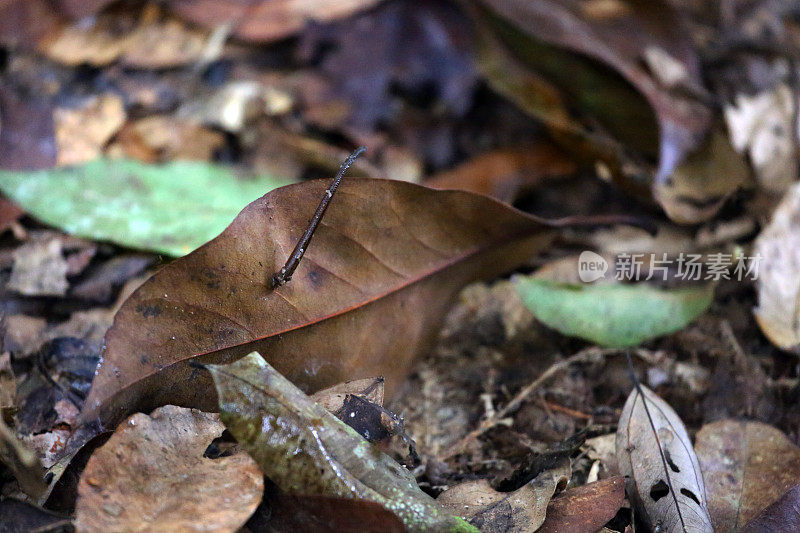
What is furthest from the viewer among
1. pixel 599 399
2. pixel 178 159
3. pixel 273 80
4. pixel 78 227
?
pixel 273 80

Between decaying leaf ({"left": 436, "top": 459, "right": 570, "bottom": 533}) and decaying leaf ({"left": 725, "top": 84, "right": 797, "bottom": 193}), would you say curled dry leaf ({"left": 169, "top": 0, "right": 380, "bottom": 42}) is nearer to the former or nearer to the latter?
decaying leaf ({"left": 725, "top": 84, "right": 797, "bottom": 193})

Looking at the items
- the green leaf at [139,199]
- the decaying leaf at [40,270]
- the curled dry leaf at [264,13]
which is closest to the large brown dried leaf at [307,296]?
the green leaf at [139,199]

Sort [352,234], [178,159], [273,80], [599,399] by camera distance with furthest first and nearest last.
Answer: [273,80], [178,159], [599,399], [352,234]

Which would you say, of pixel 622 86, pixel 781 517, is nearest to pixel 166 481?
pixel 781 517

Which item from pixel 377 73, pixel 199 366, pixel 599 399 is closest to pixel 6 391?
pixel 199 366

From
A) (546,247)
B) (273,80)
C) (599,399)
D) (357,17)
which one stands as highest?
(357,17)

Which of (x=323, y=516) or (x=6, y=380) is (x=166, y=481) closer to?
(x=323, y=516)

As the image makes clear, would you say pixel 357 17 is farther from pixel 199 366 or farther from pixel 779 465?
pixel 779 465
